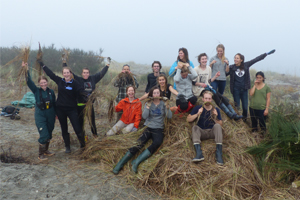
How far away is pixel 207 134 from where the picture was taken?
391cm

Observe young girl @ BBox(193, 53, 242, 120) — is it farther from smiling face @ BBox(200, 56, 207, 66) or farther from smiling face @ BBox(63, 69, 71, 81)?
smiling face @ BBox(63, 69, 71, 81)

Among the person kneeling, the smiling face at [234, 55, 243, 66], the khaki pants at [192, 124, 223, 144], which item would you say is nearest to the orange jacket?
the person kneeling

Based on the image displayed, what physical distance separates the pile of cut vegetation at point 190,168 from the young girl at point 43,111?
31.1 inches

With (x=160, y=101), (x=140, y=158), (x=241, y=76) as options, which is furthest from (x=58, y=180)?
(x=241, y=76)

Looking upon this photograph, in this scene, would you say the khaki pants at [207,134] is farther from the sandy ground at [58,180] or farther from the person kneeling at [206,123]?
the sandy ground at [58,180]

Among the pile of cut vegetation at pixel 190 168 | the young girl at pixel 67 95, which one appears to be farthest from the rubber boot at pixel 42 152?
the pile of cut vegetation at pixel 190 168

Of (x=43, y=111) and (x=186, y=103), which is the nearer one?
(x=43, y=111)

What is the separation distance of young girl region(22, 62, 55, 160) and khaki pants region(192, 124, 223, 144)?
273 centimetres

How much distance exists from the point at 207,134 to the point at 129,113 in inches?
65.0

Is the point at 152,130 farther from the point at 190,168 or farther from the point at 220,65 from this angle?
the point at 220,65

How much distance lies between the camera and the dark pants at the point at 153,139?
12.8 feet

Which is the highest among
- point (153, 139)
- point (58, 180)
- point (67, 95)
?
point (67, 95)

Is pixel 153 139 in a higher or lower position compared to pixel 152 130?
lower

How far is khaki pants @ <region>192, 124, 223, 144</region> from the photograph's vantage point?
3714 millimetres
